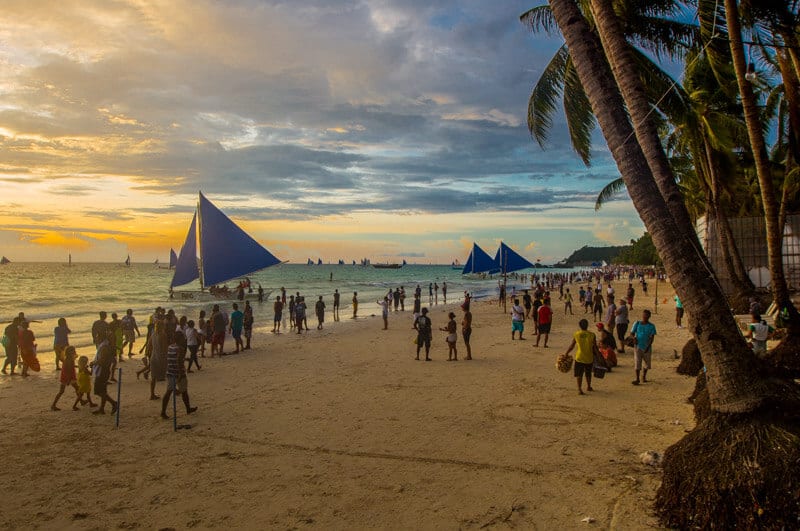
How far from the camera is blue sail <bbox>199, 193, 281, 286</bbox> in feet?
88.8

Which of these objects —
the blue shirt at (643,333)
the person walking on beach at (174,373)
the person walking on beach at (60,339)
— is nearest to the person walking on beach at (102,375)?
the person walking on beach at (174,373)

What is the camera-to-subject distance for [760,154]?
36.8ft

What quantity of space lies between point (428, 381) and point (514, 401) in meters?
2.42

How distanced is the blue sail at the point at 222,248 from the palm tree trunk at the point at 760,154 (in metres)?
23.6

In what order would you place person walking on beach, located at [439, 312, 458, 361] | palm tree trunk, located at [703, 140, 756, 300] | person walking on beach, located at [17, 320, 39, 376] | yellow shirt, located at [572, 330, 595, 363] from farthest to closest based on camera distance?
palm tree trunk, located at [703, 140, 756, 300], person walking on beach, located at [439, 312, 458, 361], person walking on beach, located at [17, 320, 39, 376], yellow shirt, located at [572, 330, 595, 363]

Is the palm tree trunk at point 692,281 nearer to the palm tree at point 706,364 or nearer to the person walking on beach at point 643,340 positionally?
the palm tree at point 706,364

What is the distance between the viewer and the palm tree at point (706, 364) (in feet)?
15.0

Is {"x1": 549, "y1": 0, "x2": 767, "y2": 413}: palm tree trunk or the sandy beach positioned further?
the sandy beach

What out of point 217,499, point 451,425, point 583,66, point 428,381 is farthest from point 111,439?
point 583,66

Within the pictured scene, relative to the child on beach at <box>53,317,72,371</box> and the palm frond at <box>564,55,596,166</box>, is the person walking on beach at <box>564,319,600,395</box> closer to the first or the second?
the palm frond at <box>564,55,596,166</box>

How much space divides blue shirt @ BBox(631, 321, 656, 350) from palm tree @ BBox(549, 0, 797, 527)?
543cm

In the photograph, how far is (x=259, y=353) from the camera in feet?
52.5

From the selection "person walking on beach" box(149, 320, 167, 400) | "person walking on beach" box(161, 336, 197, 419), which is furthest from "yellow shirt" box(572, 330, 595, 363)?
"person walking on beach" box(149, 320, 167, 400)

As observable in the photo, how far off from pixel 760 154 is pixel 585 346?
241 inches
